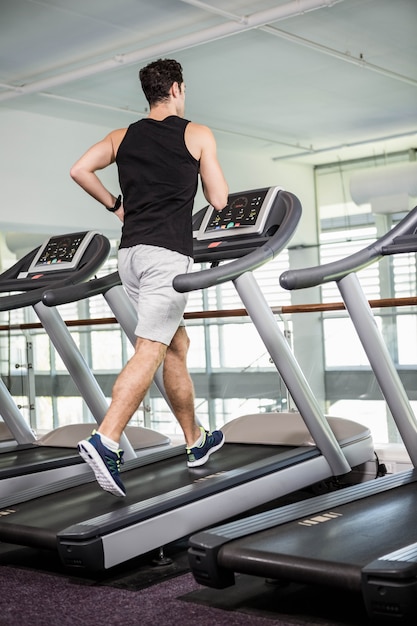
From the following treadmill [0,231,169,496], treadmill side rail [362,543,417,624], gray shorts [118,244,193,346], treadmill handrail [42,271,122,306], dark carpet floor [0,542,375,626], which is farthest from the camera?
treadmill [0,231,169,496]

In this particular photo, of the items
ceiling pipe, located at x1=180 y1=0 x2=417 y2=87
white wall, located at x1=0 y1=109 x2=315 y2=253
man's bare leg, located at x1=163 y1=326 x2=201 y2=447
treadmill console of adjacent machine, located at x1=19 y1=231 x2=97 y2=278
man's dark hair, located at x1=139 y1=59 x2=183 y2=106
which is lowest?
man's bare leg, located at x1=163 y1=326 x2=201 y2=447

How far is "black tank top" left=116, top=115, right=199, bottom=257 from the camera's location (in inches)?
123

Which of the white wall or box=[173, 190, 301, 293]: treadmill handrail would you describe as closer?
box=[173, 190, 301, 293]: treadmill handrail

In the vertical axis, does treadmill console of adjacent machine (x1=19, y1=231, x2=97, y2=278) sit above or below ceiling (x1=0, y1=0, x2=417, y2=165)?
below

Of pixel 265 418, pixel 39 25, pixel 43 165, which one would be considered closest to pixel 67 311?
pixel 43 165

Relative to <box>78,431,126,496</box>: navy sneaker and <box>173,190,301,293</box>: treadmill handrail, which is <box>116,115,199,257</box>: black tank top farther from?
<box>78,431,126,496</box>: navy sneaker

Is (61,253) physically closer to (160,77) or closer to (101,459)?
(160,77)

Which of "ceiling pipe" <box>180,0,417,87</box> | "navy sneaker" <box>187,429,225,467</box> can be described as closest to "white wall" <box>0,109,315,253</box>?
"ceiling pipe" <box>180,0,417,87</box>

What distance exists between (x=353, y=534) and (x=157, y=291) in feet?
3.61

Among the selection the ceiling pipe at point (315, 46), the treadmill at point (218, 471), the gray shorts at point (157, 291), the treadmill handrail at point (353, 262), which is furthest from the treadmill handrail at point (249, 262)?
the ceiling pipe at point (315, 46)

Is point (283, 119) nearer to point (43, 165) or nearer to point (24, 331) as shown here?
point (43, 165)

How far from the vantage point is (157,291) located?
310 centimetres

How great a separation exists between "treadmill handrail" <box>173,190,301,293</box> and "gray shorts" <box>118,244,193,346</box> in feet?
0.46

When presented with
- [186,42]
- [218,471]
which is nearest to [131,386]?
[218,471]
